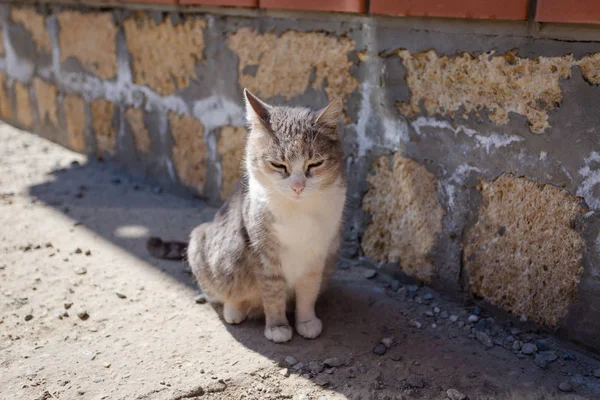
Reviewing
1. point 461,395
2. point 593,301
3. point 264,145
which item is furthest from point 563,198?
point 264,145

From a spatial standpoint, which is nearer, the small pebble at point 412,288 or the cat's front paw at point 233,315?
the cat's front paw at point 233,315

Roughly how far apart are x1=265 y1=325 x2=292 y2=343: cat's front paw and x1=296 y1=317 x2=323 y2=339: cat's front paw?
0.18 feet

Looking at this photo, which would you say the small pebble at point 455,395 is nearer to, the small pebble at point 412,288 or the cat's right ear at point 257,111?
the small pebble at point 412,288

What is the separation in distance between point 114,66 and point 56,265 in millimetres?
1839

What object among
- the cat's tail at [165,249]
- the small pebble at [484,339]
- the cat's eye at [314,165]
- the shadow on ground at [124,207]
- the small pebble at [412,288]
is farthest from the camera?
the shadow on ground at [124,207]

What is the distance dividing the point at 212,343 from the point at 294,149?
92 centimetres

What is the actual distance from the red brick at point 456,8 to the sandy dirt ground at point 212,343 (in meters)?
1.30

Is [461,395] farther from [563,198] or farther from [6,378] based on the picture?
[6,378]

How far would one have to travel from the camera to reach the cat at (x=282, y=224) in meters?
2.39

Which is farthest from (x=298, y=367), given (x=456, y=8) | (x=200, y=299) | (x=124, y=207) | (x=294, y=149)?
(x=124, y=207)

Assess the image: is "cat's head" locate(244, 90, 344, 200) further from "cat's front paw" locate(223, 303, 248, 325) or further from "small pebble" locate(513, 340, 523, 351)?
"small pebble" locate(513, 340, 523, 351)

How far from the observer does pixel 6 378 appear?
229 cm

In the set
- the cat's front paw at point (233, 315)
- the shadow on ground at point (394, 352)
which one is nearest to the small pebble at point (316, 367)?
the shadow on ground at point (394, 352)

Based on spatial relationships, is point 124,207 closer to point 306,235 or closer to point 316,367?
point 306,235
